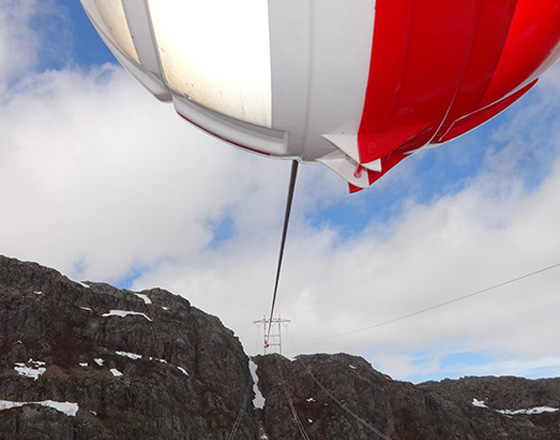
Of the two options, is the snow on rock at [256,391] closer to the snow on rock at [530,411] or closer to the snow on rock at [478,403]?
the snow on rock at [478,403]

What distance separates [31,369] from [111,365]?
28.2 ft

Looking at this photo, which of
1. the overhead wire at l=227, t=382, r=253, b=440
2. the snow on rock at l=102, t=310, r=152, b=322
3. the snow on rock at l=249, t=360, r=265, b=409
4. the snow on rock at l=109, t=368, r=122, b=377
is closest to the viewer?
the overhead wire at l=227, t=382, r=253, b=440

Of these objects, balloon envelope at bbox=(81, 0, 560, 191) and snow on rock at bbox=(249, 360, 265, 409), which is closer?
balloon envelope at bbox=(81, 0, 560, 191)

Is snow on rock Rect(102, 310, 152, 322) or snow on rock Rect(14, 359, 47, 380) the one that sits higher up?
snow on rock Rect(102, 310, 152, 322)

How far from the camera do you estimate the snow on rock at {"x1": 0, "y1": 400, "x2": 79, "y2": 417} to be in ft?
130

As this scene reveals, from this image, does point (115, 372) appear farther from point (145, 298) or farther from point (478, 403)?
point (478, 403)

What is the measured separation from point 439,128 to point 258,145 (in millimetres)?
1374

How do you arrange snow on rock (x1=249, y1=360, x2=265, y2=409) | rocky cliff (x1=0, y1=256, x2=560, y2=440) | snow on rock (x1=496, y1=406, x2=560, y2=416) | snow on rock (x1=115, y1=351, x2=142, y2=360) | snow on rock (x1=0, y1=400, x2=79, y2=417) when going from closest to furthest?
snow on rock (x1=0, y1=400, x2=79, y2=417), rocky cliff (x1=0, y1=256, x2=560, y2=440), snow on rock (x1=115, y1=351, x2=142, y2=360), snow on rock (x1=249, y1=360, x2=265, y2=409), snow on rock (x1=496, y1=406, x2=560, y2=416)

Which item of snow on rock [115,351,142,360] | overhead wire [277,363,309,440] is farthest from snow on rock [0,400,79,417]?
overhead wire [277,363,309,440]

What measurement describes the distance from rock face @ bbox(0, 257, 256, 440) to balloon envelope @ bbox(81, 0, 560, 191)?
4438 cm

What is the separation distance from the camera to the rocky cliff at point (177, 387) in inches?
1694

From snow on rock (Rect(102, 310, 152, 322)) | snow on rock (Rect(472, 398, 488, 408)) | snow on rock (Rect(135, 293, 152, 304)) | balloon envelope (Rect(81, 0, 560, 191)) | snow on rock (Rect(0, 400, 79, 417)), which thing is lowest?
balloon envelope (Rect(81, 0, 560, 191))

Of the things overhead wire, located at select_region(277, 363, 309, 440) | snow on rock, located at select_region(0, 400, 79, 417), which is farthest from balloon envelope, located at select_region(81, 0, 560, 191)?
overhead wire, located at select_region(277, 363, 309, 440)

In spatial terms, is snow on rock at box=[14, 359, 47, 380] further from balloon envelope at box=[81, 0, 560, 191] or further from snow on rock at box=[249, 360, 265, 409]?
balloon envelope at box=[81, 0, 560, 191]
